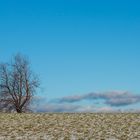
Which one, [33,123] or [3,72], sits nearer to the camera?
[33,123]

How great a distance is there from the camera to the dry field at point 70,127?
4462 centimetres

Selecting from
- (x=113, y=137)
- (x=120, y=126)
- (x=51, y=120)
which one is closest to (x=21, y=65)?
(x=51, y=120)

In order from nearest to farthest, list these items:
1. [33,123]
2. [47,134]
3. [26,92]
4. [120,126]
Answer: [47,134], [120,126], [33,123], [26,92]

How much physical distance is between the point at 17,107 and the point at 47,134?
137 ft

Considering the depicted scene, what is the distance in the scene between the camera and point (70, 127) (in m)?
49.8

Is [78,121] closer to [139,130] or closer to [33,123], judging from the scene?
[33,123]

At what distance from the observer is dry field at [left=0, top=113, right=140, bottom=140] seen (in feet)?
146

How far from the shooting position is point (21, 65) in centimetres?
8975

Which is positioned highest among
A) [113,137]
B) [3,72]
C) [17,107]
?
[3,72]

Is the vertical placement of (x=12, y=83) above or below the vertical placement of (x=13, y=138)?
above

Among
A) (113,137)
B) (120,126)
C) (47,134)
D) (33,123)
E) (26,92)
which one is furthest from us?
(26,92)

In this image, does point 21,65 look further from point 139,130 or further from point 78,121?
point 139,130

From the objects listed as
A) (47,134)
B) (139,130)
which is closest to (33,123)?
(47,134)

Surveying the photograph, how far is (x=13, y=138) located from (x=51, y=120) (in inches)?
425
